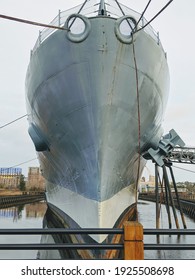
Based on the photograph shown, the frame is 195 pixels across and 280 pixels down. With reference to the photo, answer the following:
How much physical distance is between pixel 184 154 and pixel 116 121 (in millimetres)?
24162

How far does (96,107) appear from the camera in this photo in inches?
252

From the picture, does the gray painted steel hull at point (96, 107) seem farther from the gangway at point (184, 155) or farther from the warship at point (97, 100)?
the gangway at point (184, 155)

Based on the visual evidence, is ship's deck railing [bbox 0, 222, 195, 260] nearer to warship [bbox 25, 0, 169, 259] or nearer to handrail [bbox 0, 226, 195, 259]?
handrail [bbox 0, 226, 195, 259]

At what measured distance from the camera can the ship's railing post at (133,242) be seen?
106 inches

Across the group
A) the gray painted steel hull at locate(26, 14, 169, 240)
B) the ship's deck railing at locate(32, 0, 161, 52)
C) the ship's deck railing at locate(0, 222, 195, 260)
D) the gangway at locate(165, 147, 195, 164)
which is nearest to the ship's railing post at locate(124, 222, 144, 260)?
the ship's deck railing at locate(0, 222, 195, 260)

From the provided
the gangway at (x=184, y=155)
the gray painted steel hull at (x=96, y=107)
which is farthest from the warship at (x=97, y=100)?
the gangway at (x=184, y=155)

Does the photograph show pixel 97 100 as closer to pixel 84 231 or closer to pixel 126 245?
pixel 84 231

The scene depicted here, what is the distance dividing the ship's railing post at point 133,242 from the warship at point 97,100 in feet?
9.74

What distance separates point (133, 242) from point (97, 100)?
4.15 metres

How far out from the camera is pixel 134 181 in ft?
28.7

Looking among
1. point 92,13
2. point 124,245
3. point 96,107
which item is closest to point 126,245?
point 124,245

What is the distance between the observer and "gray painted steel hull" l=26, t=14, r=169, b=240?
6.39m

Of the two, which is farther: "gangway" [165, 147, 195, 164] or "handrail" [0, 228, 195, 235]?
"gangway" [165, 147, 195, 164]

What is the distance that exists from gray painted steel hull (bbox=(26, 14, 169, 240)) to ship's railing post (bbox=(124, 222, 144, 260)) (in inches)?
130
